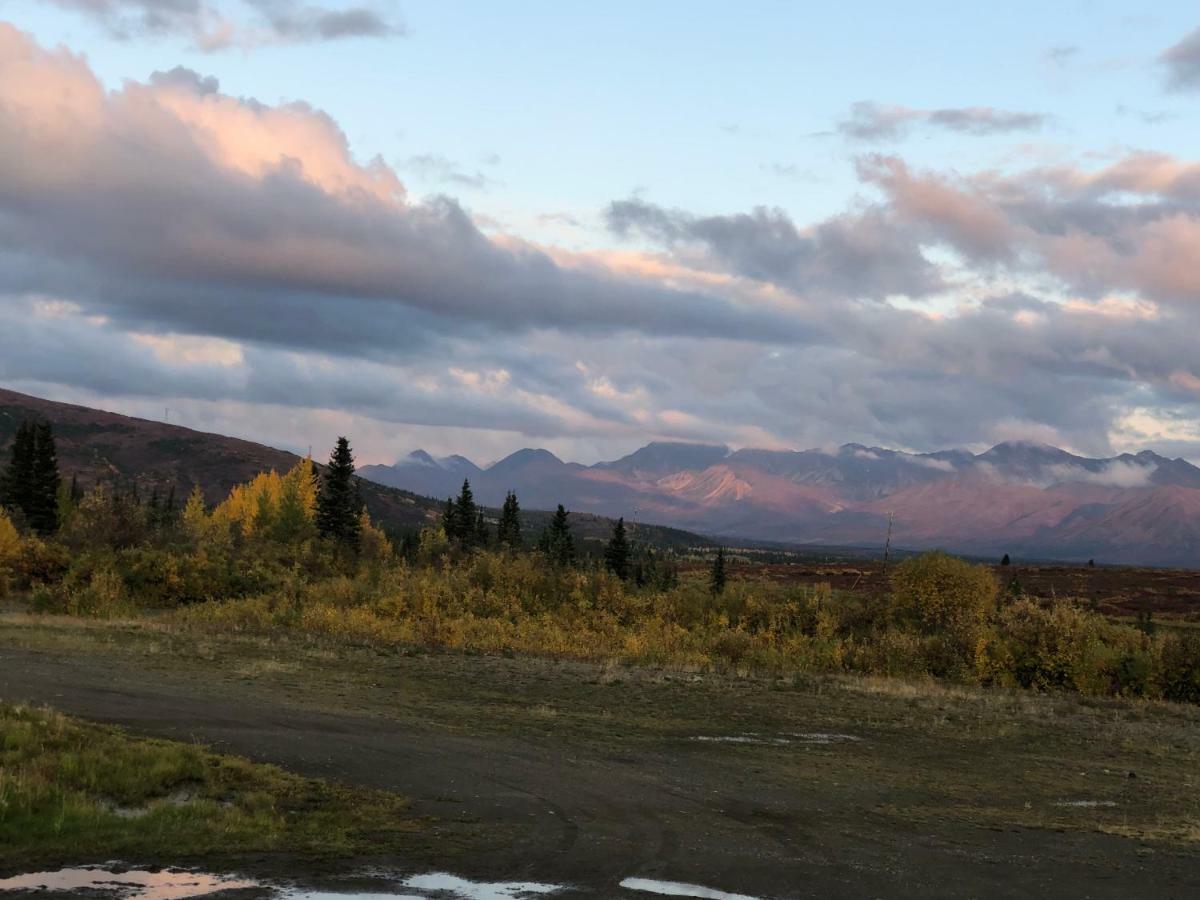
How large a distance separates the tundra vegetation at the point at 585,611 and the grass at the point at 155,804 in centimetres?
2385

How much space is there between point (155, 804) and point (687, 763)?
966 centimetres

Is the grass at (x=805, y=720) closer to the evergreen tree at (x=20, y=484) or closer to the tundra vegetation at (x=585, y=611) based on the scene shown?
the tundra vegetation at (x=585, y=611)

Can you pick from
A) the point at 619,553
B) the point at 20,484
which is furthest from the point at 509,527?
the point at 20,484

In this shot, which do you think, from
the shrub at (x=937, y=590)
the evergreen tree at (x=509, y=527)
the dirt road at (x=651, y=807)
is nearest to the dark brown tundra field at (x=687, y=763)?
the dirt road at (x=651, y=807)

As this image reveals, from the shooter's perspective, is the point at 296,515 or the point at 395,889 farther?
the point at 296,515

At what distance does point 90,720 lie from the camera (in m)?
20.3

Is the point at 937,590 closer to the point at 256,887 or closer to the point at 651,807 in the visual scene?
the point at 651,807

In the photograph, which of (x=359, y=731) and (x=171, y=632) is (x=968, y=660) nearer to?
(x=359, y=731)

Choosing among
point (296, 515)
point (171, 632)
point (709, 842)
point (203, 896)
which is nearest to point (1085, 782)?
point (709, 842)

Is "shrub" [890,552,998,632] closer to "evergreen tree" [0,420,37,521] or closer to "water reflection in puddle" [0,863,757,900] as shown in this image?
"water reflection in puddle" [0,863,757,900]

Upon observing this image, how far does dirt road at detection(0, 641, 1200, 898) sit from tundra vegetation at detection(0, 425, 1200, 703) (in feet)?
52.1

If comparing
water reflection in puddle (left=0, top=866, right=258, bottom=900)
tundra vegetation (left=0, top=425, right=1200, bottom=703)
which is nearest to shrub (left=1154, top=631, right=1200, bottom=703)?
tundra vegetation (left=0, top=425, right=1200, bottom=703)

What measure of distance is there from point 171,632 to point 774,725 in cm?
2355

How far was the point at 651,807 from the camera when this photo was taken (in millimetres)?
16375
